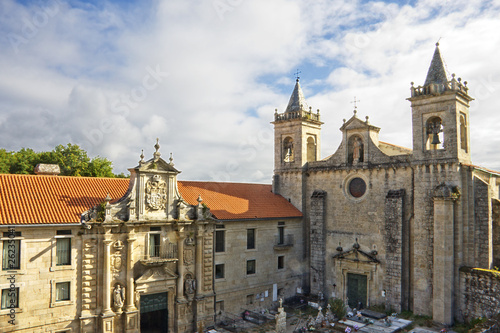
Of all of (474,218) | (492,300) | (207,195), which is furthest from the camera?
(207,195)

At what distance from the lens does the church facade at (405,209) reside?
28172mm

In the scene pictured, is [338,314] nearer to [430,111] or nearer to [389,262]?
[389,262]

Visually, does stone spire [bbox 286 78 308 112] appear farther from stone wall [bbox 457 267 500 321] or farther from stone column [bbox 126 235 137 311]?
stone column [bbox 126 235 137 311]

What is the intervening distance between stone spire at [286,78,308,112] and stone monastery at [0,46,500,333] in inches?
239

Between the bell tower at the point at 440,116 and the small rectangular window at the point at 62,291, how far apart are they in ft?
89.6

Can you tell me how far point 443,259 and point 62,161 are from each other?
4073cm

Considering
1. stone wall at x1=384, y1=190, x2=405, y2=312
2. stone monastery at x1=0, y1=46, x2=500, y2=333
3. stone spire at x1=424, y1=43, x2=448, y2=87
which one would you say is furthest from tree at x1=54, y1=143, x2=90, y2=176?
stone spire at x1=424, y1=43, x2=448, y2=87

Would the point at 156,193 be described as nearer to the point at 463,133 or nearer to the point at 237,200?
the point at 237,200

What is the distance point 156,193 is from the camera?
93.9 feet

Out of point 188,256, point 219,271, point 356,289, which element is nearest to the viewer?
point 188,256

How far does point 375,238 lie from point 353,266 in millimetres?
3398

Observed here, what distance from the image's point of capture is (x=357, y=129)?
34.8 metres

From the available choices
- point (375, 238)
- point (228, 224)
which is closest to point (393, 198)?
point (375, 238)

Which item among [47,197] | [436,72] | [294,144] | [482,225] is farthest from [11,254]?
[436,72]
